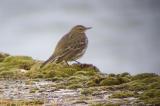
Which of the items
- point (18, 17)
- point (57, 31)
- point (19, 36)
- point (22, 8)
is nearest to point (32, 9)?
point (22, 8)

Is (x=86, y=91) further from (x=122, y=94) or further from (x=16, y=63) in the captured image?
(x=16, y=63)

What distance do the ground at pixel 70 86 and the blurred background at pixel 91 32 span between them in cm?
7114

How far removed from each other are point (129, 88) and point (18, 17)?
141m

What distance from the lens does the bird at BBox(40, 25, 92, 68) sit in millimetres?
26244

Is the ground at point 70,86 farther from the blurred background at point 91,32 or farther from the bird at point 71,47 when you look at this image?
the blurred background at point 91,32

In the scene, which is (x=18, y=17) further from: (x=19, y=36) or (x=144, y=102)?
(x=144, y=102)

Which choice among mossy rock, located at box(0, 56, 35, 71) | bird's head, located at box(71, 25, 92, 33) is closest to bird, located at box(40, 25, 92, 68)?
bird's head, located at box(71, 25, 92, 33)

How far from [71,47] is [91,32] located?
427 ft

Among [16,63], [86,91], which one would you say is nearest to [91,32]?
[16,63]

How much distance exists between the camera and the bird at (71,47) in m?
26.2

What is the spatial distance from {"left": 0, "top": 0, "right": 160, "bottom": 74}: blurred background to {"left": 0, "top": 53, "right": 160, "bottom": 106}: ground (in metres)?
71.1

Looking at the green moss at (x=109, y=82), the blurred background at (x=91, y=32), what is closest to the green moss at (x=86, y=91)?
the green moss at (x=109, y=82)

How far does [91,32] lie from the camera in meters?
157

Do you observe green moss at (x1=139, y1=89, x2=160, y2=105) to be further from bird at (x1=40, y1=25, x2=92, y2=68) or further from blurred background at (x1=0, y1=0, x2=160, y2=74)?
blurred background at (x1=0, y1=0, x2=160, y2=74)
